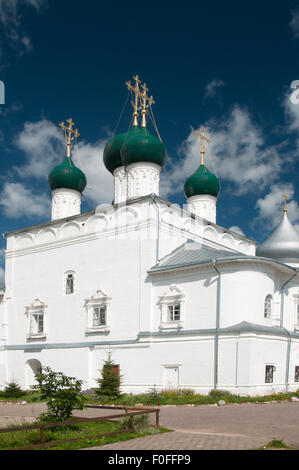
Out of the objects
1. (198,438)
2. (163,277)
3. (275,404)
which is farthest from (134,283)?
(198,438)

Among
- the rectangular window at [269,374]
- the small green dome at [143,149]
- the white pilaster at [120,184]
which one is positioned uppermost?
the small green dome at [143,149]

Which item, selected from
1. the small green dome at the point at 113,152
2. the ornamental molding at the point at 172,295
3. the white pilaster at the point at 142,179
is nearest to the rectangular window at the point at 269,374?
the ornamental molding at the point at 172,295

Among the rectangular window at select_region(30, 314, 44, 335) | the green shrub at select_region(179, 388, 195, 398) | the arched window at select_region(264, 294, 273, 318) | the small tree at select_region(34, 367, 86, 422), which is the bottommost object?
the green shrub at select_region(179, 388, 195, 398)

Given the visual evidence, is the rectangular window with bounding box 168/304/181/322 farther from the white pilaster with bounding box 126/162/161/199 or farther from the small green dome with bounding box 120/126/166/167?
the small green dome with bounding box 120/126/166/167

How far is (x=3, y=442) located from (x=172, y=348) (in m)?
8.76

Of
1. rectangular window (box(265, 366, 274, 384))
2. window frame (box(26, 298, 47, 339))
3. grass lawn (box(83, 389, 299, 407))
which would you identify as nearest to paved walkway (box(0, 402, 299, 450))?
grass lawn (box(83, 389, 299, 407))

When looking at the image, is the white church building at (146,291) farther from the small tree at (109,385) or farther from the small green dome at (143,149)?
the small tree at (109,385)

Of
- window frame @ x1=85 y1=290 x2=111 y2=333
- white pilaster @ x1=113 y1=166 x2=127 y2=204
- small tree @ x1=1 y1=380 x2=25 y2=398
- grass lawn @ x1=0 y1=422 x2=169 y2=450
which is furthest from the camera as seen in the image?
white pilaster @ x1=113 y1=166 x2=127 y2=204

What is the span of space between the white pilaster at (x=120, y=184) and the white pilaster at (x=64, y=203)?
1.82 metres

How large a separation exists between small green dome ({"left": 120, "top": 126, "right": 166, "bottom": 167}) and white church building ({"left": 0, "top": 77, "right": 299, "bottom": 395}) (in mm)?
38

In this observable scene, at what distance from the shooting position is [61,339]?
55.9ft

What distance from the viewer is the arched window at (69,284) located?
17266 mm

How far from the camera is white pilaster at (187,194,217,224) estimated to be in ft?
63.0
